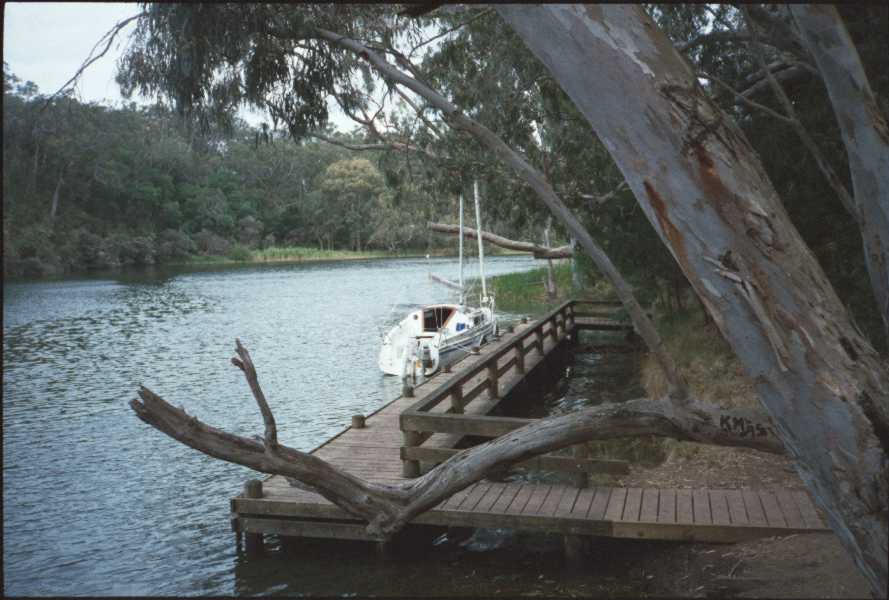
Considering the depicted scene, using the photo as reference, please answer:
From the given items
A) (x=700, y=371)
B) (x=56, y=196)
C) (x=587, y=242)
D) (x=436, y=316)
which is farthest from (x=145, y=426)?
(x=56, y=196)

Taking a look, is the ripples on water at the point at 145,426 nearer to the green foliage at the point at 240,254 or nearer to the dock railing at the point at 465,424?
the dock railing at the point at 465,424

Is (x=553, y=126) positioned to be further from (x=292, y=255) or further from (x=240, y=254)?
(x=292, y=255)

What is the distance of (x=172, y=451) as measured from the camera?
436 inches

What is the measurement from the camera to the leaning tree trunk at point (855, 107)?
11.2ft

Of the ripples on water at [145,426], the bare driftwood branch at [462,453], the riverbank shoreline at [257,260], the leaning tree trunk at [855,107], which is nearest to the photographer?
the bare driftwood branch at [462,453]

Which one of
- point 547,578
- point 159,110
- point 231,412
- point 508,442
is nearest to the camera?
point 508,442

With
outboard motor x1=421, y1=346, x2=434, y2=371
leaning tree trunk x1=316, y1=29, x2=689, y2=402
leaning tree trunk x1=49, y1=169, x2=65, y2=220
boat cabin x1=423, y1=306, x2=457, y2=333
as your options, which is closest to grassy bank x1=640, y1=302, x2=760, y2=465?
leaning tree trunk x1=316, y1=29, x2=689, y2=402

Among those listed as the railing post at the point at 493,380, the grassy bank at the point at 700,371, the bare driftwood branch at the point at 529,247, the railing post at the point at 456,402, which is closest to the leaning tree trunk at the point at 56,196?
the bare driftwood branch at the point at 529,247

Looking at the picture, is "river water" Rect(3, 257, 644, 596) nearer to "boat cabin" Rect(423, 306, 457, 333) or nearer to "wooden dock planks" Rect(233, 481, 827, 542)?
"wooden dock planks" Rect(233, 481, 827, 542)

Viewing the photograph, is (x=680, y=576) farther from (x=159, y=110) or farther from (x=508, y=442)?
(x=159, y=110)

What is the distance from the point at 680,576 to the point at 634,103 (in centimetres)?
397

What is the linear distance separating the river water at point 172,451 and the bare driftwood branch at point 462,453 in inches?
99.9

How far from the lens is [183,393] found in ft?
50.3

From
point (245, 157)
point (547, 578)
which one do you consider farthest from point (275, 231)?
point (547, 578)
